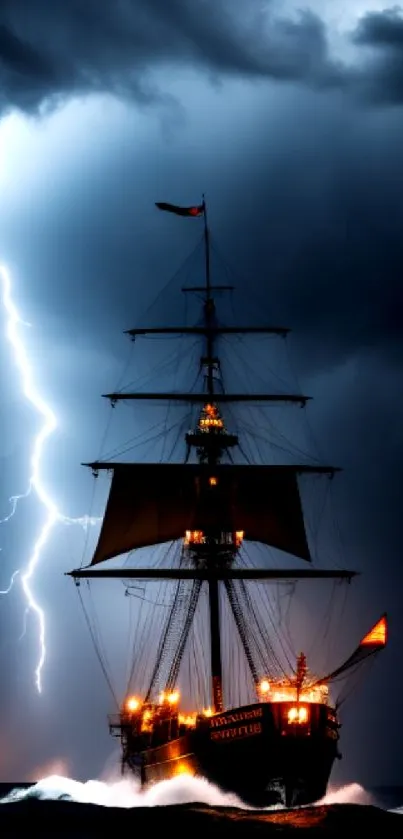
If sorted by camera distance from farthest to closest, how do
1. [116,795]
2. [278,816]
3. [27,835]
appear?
[116,795] < [278,816] < [27,835]

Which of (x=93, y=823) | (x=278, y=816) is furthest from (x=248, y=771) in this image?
(x=93, y=823)

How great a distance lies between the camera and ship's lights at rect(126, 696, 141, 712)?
57.6 meters

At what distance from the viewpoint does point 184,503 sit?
195ft

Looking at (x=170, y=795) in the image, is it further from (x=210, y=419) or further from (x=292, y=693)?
(x=210, y=419)

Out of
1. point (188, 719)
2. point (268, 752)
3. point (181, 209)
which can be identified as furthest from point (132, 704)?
point (181, 209)

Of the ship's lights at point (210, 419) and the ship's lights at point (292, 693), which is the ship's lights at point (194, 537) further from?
the ship's lights at point (292, 693)

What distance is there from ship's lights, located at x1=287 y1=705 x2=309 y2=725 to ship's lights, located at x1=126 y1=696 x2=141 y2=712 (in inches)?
627

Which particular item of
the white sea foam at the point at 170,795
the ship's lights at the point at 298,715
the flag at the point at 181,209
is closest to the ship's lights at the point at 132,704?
A: the white sea foam at the point at 170,795

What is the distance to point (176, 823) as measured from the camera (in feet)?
121

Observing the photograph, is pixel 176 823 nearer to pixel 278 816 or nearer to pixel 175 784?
pixel 278 816

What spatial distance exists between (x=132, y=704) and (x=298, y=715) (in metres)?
16.5

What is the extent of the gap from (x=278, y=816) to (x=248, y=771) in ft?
10.1

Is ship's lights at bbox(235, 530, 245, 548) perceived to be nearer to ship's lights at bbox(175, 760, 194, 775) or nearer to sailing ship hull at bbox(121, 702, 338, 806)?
ship's lights at bbox(175, 760, 194, 775)

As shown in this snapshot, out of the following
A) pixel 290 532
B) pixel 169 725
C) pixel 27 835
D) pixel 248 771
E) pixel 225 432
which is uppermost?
pixel 225 432
